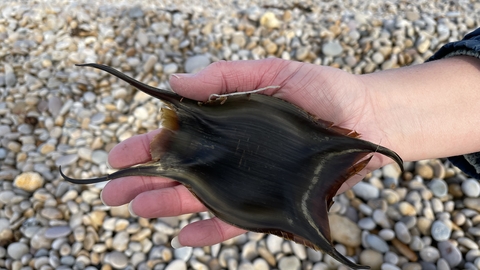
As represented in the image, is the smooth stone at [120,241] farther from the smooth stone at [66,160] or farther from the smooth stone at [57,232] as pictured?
the smooth stone at [66,160]

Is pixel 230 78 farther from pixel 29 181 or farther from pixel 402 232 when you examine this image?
pixel 29 181

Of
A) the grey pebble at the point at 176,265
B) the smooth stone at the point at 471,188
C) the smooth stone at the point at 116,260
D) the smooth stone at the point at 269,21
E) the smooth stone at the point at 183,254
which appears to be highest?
the smooth stone at the point at 269,21

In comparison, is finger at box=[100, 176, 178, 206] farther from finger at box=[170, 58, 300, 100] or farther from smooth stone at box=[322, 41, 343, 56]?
smooth stone at box=[322, 41, 343, 56]

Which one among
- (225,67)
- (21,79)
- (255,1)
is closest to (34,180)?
(21,79)

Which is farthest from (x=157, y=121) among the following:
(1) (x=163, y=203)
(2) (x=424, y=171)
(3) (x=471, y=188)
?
(3) (x=471, y=188)

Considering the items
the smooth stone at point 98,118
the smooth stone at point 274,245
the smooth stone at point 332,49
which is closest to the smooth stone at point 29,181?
the smooth stone at point 98,118

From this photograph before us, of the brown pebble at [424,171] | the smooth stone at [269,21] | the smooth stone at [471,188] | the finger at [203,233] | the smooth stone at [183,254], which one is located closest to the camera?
the finger at [203,233]

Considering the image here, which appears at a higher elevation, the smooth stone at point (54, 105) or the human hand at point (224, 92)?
the human hand at point (224, 92)
